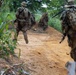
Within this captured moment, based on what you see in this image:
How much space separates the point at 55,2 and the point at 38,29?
4.28m

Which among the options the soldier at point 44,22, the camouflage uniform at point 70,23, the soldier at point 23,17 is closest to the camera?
the camouflage uniform at point 70,23

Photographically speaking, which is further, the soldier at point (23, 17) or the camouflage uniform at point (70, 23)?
the soldier at point (23, 17)

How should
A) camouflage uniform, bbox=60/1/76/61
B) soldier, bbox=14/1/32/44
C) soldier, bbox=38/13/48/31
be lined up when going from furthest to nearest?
soldier, bbox=38/13/48/31, soldier, bbox=14/1/32/44, camouflage uniform, bbox=60/1/76/61

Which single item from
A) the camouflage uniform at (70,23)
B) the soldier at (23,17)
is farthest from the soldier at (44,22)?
the camouflage uniform at (70,23)

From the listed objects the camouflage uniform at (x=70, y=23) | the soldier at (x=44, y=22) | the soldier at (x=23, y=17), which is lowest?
the soldier at (x=44, y=22)

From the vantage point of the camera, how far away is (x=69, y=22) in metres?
7.91

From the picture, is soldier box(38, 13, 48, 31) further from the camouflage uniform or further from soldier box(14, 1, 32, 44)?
the camouflage uniform

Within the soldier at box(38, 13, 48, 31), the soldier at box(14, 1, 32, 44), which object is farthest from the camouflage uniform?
the soldier at box(38, 13, 48, 31)

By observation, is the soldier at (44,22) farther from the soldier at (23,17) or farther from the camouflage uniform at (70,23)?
the camouflage uniform at (70,23)

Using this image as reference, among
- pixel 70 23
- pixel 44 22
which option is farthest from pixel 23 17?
pixel 44 22

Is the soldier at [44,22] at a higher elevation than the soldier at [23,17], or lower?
lower

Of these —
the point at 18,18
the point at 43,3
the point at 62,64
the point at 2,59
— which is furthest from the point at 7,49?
the point at 43,3

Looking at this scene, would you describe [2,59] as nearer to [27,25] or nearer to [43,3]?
[27,25]

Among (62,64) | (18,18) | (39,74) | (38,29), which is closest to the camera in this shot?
(39,74)
